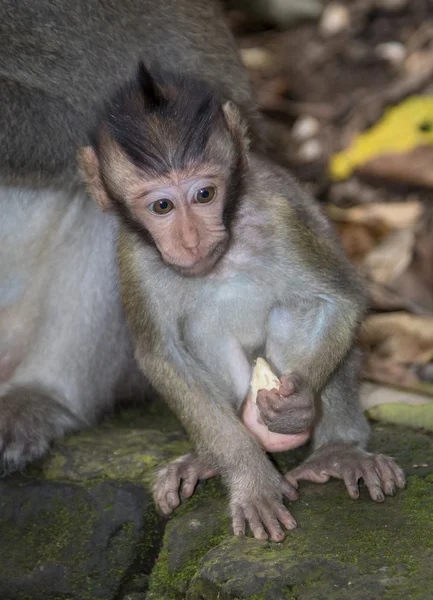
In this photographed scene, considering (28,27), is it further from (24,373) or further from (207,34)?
(24,373)

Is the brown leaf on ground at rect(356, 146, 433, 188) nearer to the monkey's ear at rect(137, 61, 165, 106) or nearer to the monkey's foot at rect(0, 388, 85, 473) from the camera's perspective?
the monkey's foot at rect(0, 388, 85, 473)

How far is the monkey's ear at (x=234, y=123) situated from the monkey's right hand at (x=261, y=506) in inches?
34.7

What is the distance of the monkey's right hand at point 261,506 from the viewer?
280cm

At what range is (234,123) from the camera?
2922 mm

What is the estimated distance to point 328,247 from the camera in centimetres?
312

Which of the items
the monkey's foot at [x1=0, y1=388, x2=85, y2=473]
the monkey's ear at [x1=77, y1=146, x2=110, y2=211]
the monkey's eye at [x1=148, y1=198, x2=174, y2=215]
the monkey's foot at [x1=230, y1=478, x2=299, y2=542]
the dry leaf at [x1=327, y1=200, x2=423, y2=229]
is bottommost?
the monkey's foot at [x1=230, y1=478, x2=299, y2=542]

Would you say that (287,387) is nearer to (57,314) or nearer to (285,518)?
(285,518)

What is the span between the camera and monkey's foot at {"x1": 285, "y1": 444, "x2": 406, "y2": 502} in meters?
2.93

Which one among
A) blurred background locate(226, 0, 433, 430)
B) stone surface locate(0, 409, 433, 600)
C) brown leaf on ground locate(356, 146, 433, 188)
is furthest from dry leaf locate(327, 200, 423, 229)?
stone surface locate(0, 409, 433, 600)

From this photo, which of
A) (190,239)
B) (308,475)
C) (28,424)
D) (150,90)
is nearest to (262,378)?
(308,475)

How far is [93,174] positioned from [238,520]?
3.22 ft

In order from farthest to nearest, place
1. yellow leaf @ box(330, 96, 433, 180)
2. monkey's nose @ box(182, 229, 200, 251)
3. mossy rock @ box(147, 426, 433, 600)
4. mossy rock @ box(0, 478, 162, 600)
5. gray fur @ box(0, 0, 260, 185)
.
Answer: yellow leaf @ box(330, 96, 433, 180)
gray fur @ box(0, 0, 260, 185)
mossy rock @ box(0, 478, 162, 600)
monkey's nose @ box(182, 229, 200, 251)
mossy rock @ box(147, 426, 433, 600)

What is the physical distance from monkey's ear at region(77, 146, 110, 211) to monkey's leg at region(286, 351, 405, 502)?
31.8 inches

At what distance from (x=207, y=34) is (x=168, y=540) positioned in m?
1.85
